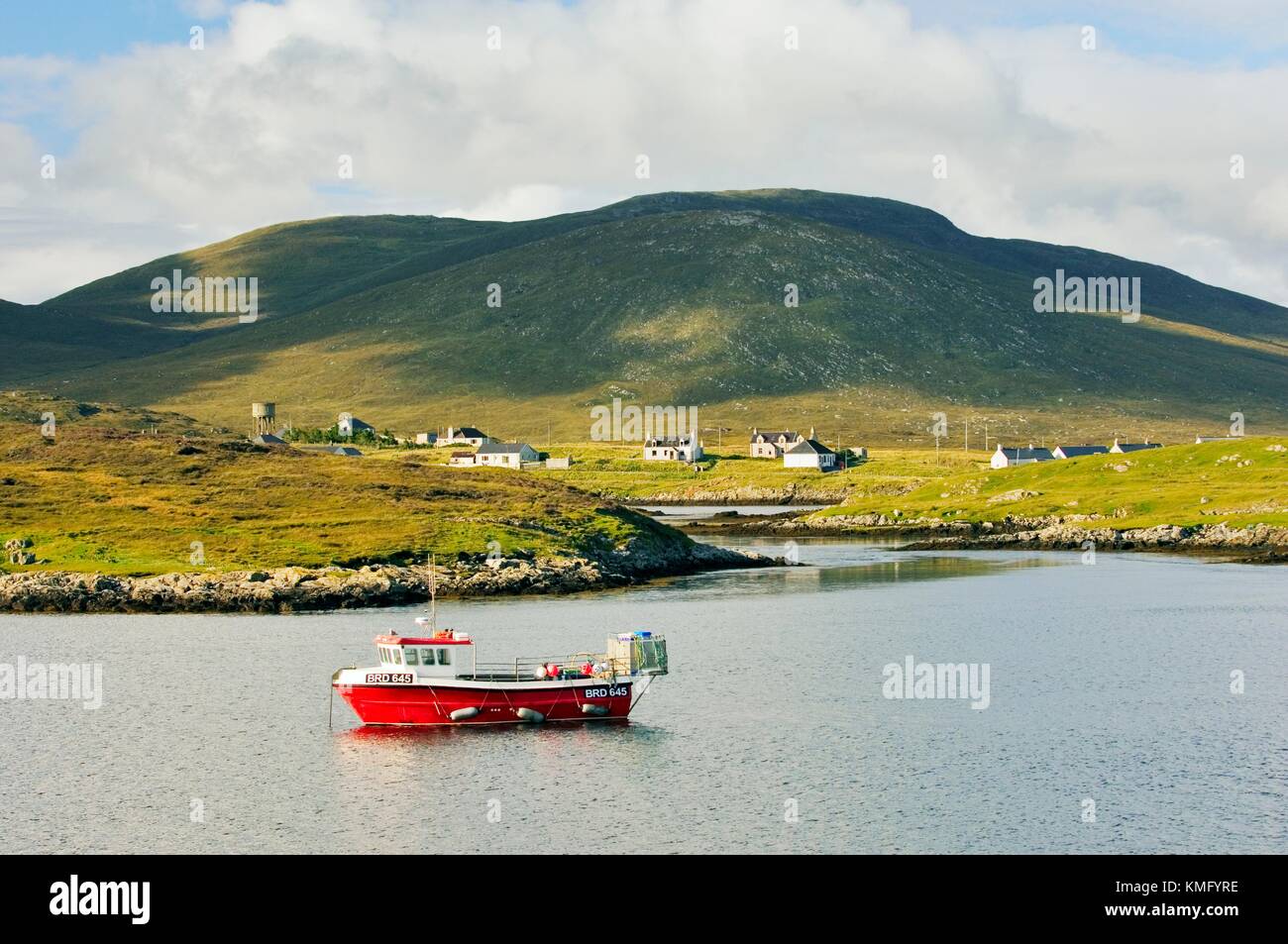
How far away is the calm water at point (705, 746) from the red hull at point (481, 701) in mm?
1060

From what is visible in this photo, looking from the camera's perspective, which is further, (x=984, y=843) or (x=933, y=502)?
(x=933, y=502)

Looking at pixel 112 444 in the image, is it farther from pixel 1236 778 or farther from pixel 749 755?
pixel 1236 778

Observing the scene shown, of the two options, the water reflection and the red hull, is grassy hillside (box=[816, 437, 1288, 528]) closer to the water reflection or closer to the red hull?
the water reflection

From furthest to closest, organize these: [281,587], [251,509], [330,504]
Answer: [330,504], [251,509], [281,587]

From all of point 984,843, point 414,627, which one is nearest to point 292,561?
point 414,627

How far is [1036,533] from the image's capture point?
6663 inches

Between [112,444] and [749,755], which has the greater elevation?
[112,444]

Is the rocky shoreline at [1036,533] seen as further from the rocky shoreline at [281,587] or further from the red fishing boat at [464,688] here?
the red fishing boat at [464,688]

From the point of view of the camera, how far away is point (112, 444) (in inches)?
6511

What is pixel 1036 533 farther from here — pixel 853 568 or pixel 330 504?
pixel 330 504

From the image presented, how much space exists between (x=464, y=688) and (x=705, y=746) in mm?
12128

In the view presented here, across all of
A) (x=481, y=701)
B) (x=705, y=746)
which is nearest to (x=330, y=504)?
(x=481, y=701)
